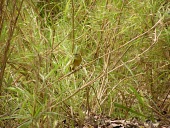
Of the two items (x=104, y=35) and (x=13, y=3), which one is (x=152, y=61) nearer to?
(x=104, y=35)

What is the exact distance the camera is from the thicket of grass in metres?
2.71

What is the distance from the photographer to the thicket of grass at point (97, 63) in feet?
8.87

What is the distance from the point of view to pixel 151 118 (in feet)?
10.8

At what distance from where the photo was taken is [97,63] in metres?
3.61

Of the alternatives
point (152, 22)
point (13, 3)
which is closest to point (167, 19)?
point (152, 22)

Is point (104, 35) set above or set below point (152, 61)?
above

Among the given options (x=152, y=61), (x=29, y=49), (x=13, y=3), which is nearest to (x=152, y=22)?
(x=152, y=61)

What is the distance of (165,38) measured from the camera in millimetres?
3771

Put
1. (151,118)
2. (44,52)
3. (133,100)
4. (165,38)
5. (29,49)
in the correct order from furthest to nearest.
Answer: (165,38) → (133,100) → (151,118) → (29,49) → (44,52)

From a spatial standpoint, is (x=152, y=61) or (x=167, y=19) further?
(x=152, y=61)

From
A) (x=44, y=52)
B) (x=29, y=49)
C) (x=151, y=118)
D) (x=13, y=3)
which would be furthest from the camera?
(x=151, y=118)

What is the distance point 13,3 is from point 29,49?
77 cm

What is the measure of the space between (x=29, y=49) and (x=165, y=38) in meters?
1.33

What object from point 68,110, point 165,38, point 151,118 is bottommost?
point 151,118
